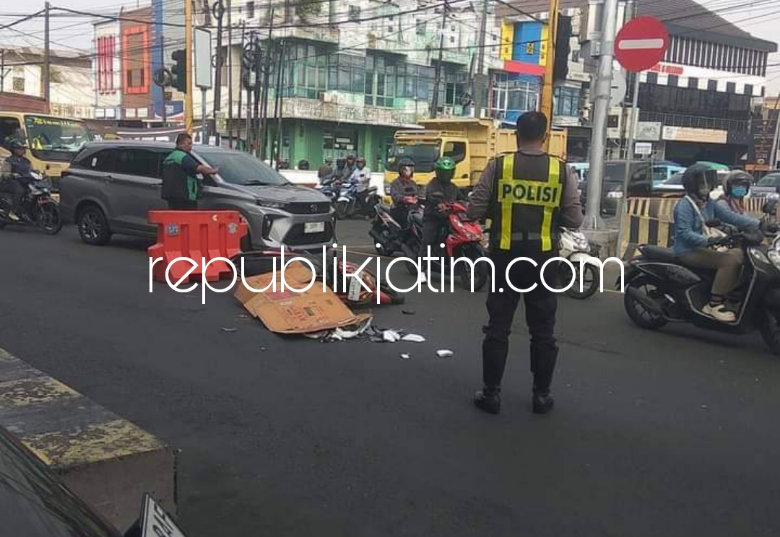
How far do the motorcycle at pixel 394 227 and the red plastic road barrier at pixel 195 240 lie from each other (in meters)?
2.21

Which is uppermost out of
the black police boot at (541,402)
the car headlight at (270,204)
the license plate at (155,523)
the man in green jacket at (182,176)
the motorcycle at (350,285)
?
the man in green jacket at (182,176)

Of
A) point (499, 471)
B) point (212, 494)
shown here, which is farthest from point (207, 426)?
point (499, 471)

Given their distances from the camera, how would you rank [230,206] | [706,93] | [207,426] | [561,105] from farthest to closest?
[706,93]
[561,105]
[230,206]
[207,426]

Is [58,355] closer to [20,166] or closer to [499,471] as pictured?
[499,471]

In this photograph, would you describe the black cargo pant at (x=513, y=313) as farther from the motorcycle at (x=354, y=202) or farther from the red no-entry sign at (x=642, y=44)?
the motorcycle at (x=354, y=202)

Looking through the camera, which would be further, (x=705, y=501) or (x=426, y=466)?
(x=426, y=466)

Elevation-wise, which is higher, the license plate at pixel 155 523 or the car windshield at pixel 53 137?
the car windshield at pixel 53 137

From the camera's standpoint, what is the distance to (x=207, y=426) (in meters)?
4.39

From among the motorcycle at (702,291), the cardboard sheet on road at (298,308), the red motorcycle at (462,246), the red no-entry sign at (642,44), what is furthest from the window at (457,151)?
the cardboard sheet on road at (298,308)

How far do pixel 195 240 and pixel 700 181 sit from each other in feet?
19.3

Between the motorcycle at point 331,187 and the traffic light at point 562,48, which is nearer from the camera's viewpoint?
the traffic light at point 562,48

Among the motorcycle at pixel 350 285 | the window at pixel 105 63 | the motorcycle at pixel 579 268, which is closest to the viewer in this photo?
the motorcycle at pixel 350 285

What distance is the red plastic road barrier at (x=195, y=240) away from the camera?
9.12 meters

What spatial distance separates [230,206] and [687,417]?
7127 millimetres
